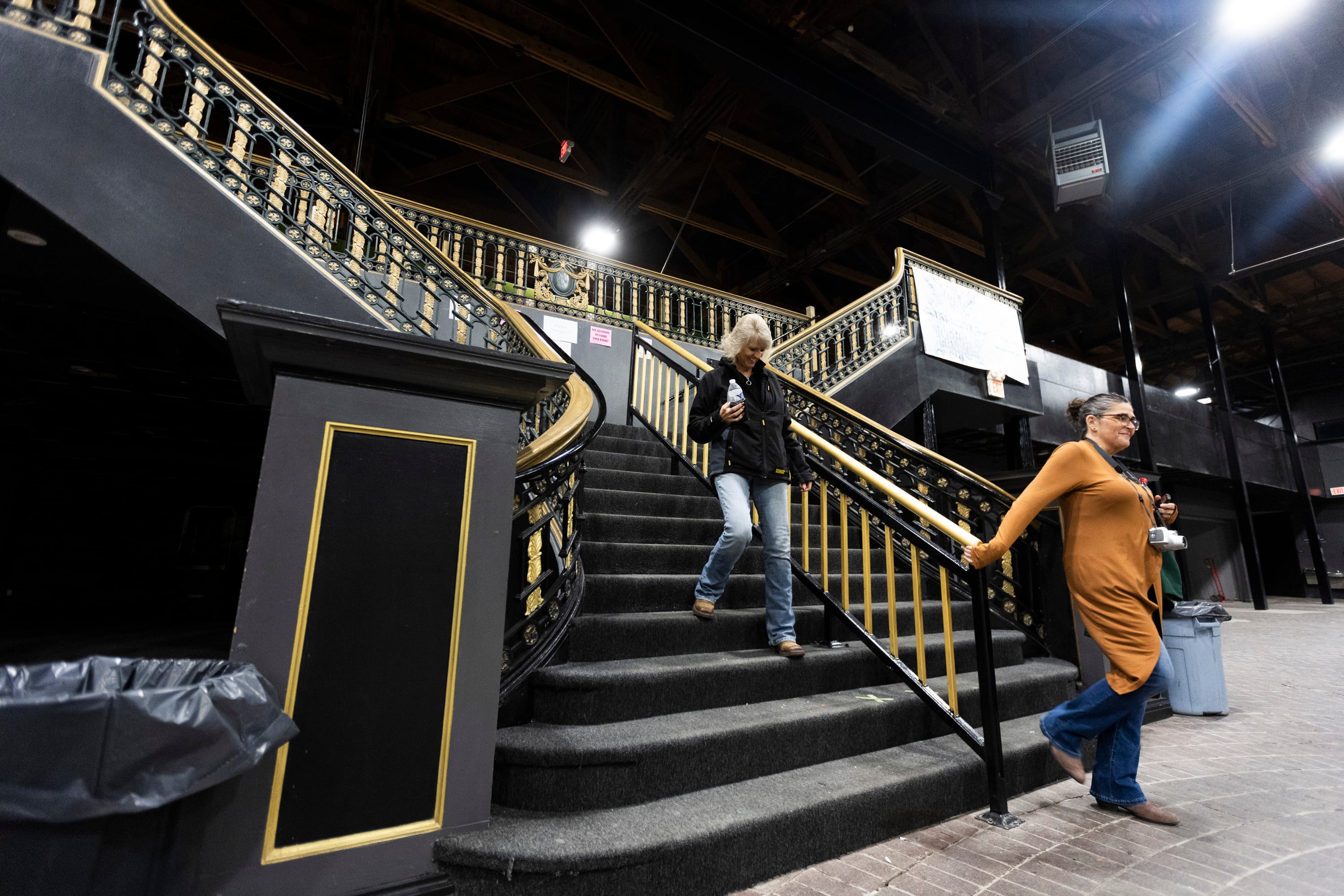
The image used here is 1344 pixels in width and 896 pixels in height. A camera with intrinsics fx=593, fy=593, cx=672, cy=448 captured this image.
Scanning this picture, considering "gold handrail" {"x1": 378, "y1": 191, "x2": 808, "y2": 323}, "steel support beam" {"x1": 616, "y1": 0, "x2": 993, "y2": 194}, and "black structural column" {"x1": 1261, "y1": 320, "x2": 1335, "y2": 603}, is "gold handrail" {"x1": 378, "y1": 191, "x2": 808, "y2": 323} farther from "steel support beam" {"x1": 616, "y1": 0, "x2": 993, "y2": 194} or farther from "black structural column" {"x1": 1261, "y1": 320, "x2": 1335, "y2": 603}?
"black structural column" {"x1": 1261, "y1": 320, "x2": 1335, "y2": 603}

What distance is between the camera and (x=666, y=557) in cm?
376

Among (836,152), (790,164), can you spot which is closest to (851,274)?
(836,152)

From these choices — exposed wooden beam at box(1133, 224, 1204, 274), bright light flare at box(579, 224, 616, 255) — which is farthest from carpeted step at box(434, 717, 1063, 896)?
exposed wooden beam at box(1133, 224, 1204, 274)

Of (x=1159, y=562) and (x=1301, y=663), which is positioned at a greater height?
(x=1159, y=562)

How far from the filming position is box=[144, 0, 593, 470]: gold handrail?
269cm

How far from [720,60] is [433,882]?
8.23 metres

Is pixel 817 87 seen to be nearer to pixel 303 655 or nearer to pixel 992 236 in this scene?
pixel 992 236

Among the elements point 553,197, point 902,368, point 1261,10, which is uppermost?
point 553,197

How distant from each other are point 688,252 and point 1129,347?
31.5 ft

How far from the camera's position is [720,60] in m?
7.23

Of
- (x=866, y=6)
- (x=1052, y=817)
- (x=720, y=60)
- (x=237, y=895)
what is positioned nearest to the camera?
(x=237, y=895)

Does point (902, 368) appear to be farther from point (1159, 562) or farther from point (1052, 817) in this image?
point (1052, 817)

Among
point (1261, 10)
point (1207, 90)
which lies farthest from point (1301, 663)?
point (1207, 90)

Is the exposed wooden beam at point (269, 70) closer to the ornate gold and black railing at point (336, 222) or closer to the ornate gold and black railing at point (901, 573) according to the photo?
the ornate gold and black railing at point (336, 222)
